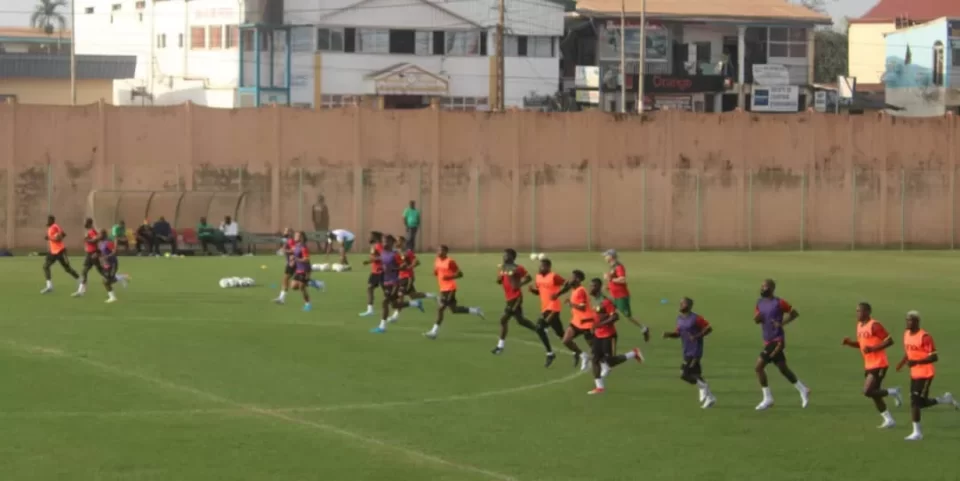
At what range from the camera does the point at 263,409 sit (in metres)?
22.8

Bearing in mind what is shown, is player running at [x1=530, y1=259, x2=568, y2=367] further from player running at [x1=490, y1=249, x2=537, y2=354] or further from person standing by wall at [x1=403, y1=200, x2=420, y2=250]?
person standing by wall at [x1=403, y1=200, x2=420, y2=250]

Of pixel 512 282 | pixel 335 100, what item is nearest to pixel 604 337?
pixel 512 282

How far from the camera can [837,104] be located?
96.9m

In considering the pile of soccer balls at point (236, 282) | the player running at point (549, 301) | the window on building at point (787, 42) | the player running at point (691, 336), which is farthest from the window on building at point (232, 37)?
the player running at point (691, 336)

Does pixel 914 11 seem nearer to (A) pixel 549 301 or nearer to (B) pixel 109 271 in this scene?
(B) pixel 109 271

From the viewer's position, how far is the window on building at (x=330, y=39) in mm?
93938

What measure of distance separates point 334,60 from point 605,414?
73703 millimetres

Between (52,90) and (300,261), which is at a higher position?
(52,90)

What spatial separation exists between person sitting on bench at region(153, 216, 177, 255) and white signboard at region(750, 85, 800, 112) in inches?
2195

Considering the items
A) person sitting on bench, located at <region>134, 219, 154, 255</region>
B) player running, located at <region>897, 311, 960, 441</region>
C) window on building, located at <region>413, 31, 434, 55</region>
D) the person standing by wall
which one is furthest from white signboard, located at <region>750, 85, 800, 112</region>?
player running, located at <region>897, 311, 960, 441</region>

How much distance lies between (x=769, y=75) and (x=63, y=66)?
46.7 meters

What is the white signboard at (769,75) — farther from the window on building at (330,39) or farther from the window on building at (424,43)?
the window on building at (330,39)

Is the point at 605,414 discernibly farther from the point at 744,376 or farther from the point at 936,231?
the point at 936,231

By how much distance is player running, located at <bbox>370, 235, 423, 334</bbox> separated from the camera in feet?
106
